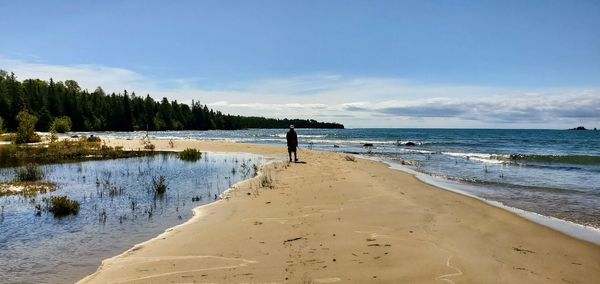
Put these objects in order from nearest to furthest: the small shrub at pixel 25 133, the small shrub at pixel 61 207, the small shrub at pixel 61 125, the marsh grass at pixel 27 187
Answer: the small shrub at pixel 61 207
the marsh grass at pixel 27 187
the small shrub at pixel 25 133
the small shrub at pixel 61 125

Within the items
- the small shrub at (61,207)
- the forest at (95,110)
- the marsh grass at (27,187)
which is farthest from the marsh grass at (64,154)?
the forest at (95,110)

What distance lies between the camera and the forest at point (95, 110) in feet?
292

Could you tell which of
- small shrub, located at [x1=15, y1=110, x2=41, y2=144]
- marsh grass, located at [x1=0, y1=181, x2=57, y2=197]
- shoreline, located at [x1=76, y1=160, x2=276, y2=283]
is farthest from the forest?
shoreline, located at [x1=76, y1=160, x2=276, y2=283]

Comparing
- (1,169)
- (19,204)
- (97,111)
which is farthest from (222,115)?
(19,204)

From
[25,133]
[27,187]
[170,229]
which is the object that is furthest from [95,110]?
[170,229]

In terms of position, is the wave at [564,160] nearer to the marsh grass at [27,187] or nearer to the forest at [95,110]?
the marsh grass at [27,187]

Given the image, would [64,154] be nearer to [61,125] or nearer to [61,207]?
[61,207]

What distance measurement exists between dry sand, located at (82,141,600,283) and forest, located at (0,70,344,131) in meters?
70.1

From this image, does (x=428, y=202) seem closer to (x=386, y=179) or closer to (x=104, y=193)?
(x=386, y=179)

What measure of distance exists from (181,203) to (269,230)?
4849mm

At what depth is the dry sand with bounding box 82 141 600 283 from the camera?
6176mm

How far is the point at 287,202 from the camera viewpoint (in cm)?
1209

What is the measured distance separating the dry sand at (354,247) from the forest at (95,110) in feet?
A: 230

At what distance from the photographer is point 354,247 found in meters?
7.43
